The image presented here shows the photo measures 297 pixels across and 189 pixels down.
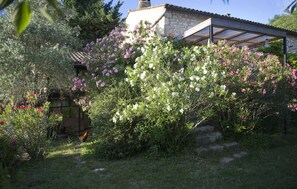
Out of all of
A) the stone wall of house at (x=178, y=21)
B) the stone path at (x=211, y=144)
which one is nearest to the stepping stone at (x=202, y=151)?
the stone path at (x=211, y=144)

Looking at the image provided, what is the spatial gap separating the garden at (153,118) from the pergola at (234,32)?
41.6 inches

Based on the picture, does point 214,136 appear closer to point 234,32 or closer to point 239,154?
point 239,154

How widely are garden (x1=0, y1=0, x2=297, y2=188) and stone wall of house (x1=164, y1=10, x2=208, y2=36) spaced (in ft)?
12.6

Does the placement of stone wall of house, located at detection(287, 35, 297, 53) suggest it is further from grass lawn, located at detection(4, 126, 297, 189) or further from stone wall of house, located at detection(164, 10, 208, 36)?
grass lawn, located at detection(4, 126, 297, 189)

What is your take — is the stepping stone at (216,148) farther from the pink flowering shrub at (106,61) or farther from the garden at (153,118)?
the pink flowering shrub at (106,61)

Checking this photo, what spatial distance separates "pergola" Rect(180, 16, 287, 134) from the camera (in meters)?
8.10

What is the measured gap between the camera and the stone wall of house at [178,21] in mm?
11375

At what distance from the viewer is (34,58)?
803cm

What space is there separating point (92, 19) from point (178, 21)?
369 inches

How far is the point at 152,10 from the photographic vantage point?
12.1 m

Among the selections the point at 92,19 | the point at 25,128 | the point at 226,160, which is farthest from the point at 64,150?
the point at 92,19

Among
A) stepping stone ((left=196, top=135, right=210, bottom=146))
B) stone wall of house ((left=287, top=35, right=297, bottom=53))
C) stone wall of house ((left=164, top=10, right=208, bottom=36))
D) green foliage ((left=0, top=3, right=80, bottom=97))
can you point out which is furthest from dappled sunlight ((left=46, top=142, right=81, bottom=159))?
stone wall of house ((left=287, top=35, right=297, bottom=53))

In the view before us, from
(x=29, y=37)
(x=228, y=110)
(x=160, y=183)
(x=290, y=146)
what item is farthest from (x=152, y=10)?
(x=160, y=183)

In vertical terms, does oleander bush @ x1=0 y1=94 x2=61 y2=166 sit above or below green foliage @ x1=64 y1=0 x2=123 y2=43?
below
